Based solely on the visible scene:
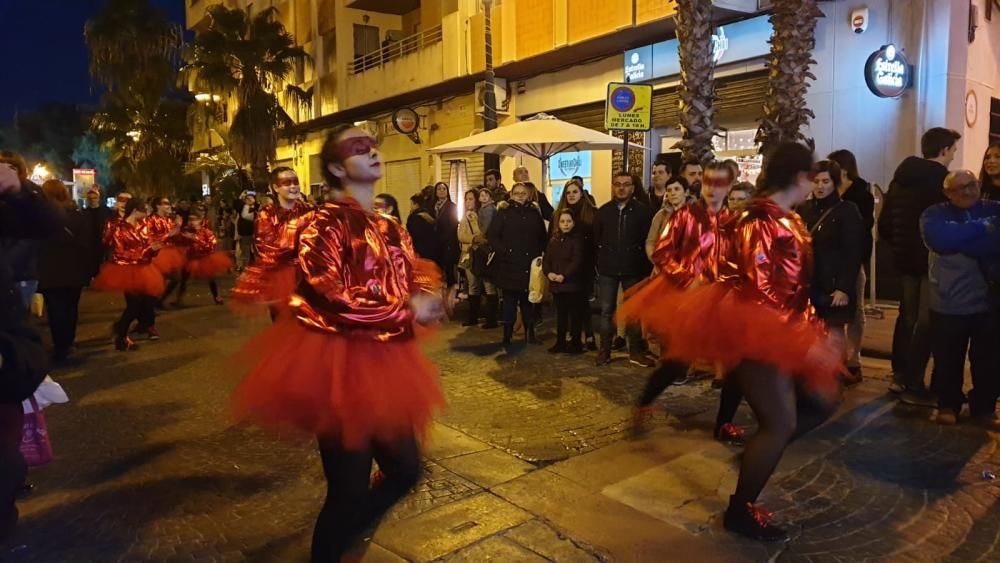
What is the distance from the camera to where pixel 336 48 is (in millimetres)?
24000

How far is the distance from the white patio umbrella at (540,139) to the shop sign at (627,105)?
36.2 inches

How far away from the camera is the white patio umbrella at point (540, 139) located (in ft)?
31.2

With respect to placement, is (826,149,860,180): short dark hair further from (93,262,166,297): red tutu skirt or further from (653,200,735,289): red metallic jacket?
(93,262,166,297): red tutu skirt

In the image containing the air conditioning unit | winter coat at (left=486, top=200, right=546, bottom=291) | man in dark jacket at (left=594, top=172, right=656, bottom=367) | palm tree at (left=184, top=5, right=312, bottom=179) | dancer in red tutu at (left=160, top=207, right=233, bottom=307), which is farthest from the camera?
palm tree at (left=184, top=5, right=312, bottom=179)

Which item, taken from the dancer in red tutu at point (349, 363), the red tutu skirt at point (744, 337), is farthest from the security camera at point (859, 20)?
the dancer in red tutu at point (349, 363)

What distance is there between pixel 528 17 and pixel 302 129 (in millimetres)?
14619

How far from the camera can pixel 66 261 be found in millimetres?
7648

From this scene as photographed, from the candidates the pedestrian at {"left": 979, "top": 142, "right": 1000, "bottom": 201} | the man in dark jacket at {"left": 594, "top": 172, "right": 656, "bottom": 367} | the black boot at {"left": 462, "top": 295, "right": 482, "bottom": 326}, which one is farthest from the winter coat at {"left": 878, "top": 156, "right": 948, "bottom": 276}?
the black boot at {"left": 462, "top": 295, "right": 482, "bottom": 326}

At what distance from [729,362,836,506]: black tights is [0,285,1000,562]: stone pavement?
37 cm

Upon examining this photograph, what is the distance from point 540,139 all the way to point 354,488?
7.19 metres

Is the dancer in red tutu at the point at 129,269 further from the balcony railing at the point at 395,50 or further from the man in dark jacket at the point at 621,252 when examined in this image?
the balcony railing at the point at 395,50

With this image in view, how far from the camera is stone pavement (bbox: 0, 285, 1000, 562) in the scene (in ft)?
11.8

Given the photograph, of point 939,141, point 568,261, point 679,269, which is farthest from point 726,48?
point 679,269

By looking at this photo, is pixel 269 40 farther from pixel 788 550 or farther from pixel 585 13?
pixel 788 550
